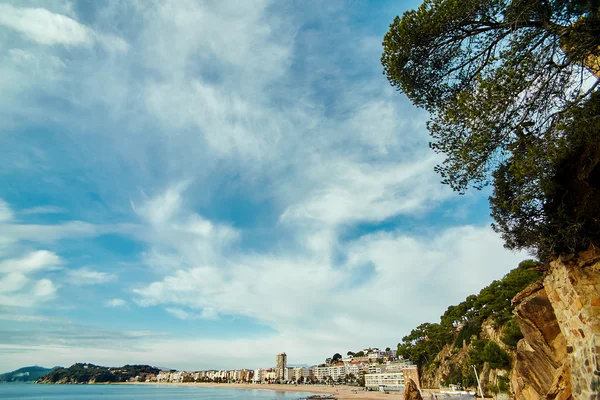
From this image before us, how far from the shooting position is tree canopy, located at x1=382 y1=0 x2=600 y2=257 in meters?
7.14

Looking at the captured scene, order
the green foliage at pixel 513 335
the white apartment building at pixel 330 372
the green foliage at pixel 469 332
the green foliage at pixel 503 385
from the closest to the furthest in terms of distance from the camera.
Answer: the green foliage at pixel 513 335 < the green foliage at pixel 503 385 < the green foliage at pixel 469 332 < the white apartment building at pixel 330 372

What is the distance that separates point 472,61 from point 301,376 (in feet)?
642

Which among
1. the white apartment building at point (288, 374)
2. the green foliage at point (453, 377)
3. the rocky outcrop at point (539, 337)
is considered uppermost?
the rocky outcrop at point (539, 337)

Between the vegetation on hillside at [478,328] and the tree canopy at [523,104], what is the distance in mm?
3058

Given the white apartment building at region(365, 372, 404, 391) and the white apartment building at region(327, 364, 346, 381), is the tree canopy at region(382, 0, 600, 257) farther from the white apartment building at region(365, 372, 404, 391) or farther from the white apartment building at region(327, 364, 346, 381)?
the white apartment building at region(327, 364, 346, 381)

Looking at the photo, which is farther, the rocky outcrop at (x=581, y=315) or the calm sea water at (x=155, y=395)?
the calm sea water at (x=155, y=395)

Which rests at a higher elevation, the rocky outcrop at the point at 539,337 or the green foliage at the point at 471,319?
the green foliage at the point at 471,319

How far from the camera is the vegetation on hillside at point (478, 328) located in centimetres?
3031

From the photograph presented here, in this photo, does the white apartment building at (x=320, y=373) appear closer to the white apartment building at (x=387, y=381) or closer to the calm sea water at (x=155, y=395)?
the calm sea water at (x=155, y=395)

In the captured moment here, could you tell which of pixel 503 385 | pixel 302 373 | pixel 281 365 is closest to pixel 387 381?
pixel 503 385

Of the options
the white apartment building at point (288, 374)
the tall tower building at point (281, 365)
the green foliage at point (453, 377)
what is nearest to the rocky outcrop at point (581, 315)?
the green foliage at point (453, 377)

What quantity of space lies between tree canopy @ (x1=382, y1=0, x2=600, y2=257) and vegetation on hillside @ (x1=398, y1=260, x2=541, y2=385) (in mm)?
3058

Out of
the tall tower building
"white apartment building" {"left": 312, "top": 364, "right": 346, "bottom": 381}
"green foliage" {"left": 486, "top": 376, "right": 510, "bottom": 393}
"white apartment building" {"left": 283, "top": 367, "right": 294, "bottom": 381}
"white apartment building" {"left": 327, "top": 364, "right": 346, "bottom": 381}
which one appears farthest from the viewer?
the tall tower building

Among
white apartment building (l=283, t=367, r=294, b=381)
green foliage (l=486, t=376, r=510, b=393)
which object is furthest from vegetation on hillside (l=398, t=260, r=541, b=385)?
white apartment building (l=283, t=367, r=294, b=381)
